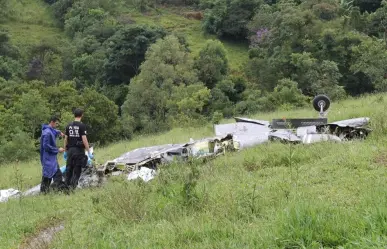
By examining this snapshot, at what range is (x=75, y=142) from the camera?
800cm

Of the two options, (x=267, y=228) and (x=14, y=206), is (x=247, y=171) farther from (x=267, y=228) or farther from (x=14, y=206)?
(x=14, y=206)

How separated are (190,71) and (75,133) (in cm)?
2973

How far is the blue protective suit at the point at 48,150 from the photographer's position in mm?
8008

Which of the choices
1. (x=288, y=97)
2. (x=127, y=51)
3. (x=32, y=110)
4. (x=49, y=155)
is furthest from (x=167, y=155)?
(x=127, y=51)

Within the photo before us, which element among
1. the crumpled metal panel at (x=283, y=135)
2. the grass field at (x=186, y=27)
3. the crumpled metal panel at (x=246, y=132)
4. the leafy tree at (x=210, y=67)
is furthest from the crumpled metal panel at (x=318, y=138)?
A: the grass field at (x=186, y=27)

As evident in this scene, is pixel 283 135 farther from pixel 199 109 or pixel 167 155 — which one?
pixel 199 109

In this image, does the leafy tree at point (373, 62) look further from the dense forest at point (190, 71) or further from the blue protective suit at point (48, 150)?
the blue protective suit at point (48, 150)

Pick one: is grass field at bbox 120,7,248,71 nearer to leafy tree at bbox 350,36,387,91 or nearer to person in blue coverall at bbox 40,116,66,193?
leafy tree at bbox 350,36,387,91

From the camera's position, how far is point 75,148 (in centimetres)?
800

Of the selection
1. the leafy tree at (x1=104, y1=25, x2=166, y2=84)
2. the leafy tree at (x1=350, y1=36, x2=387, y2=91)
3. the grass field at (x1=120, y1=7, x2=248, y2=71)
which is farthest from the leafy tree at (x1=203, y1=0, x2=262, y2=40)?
the leafy tree at (x1=350, y1=36, x2=387, y2=91)

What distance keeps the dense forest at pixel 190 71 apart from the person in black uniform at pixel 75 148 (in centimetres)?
865

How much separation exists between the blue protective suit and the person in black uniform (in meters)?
0.25

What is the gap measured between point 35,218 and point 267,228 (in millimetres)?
3739

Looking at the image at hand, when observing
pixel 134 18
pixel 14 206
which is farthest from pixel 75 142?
pixel 134 18
